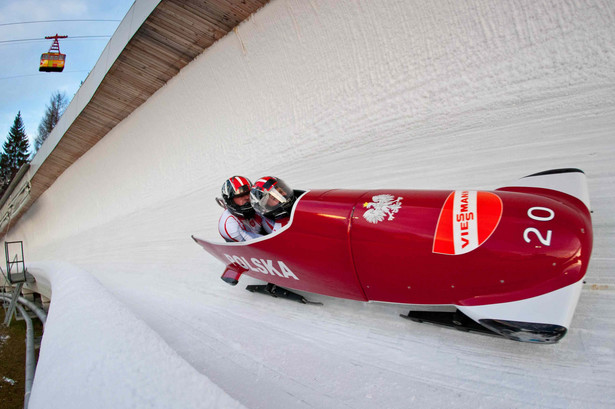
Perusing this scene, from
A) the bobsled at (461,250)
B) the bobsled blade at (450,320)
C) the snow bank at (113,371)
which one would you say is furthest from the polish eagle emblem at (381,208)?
the snow bank at (113,371)

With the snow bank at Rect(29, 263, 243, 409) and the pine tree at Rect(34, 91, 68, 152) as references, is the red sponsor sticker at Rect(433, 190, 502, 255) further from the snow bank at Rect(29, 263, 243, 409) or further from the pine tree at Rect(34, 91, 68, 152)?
the pine tree at Rect(34, 91, 68, 152)

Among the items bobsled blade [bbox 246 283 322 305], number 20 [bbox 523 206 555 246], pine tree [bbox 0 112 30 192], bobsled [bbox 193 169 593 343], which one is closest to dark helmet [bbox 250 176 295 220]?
bobsled [bbox 193 169 593 343]

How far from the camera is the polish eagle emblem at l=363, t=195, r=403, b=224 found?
1.79 metres

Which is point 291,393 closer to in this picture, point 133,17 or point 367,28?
point 367,28

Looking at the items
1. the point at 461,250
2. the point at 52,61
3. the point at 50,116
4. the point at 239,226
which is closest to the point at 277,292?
the point at 239,226

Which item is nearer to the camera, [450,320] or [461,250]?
[461,250]

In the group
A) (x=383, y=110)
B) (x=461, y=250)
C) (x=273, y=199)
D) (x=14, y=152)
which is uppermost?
(x=14, y=152)

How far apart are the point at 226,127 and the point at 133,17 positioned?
207 centimetres

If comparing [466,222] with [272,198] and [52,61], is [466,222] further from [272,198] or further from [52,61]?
[52,61]

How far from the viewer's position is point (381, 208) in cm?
184

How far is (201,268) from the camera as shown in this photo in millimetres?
3604

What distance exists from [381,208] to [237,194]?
1.37m

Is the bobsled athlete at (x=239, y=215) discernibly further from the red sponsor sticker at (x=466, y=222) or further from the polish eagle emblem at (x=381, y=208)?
the red sponsor sticker at (x=466, y=222)

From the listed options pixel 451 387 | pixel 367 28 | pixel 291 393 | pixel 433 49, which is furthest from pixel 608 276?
pixel 367 28
